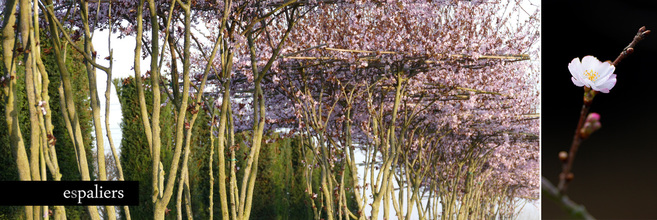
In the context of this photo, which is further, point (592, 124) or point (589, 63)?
point (589, 63)

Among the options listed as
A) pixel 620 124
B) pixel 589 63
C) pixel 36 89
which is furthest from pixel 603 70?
pixel 620 124

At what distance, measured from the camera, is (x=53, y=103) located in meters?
7.45

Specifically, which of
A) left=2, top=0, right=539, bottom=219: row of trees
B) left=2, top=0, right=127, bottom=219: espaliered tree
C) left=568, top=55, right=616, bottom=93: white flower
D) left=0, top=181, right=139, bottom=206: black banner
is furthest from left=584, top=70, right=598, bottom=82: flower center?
left=0, top=181, right=139, bottom=206: black banner

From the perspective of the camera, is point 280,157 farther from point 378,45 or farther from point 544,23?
point 544,23

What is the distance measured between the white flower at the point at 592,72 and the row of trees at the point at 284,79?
7.25ft

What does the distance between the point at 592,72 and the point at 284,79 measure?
498 centimetres

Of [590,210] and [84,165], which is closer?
[84,165]

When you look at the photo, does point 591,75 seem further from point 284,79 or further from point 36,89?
point 284,79

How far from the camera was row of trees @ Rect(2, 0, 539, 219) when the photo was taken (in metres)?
2.96

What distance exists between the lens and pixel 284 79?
5.87 meters

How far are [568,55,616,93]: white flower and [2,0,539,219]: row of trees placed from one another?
7.25ft

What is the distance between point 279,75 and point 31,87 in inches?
116

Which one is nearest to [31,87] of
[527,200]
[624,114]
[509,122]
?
[624,114]

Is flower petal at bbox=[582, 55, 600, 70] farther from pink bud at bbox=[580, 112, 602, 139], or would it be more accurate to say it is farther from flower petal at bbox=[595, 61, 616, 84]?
pink bud at bbox=[580, 112, 602, 139]
